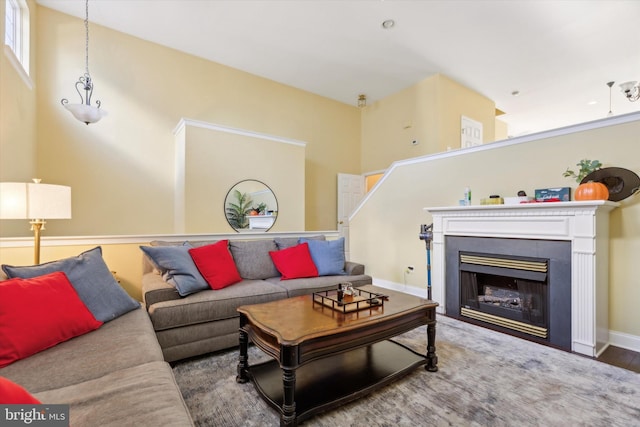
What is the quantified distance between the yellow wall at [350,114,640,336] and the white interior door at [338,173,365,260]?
4.26 feet

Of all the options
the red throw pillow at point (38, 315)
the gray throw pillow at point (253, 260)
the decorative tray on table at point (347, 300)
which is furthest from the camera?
the gray throw pillow at point (253, 260)

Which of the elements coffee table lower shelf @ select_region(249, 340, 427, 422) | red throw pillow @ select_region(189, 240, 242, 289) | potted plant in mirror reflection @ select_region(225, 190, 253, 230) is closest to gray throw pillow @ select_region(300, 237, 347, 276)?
red throw pillow @ select_region(189, 240, 242, 289)

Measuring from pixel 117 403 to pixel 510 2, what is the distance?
5.23m

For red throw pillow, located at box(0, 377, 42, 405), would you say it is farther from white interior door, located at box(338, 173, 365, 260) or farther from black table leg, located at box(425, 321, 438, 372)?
white interior door, located at box(338, 173, 365, 260)

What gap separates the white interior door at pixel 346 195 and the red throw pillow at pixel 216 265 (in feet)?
13.1

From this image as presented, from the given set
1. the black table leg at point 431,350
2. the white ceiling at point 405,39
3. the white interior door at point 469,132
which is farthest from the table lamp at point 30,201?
the white interior door at point 469,132

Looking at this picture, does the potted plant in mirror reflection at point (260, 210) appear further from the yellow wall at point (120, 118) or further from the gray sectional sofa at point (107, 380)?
the gray sectional sofa at point (107, 380)

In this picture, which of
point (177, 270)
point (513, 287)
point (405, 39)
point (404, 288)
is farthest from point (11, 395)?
point (405, 39)

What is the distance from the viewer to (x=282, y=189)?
5.37 meters

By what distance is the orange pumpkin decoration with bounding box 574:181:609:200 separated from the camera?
8.34ft

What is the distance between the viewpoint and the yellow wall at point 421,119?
5.49m

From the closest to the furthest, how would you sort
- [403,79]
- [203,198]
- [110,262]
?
[110,262]
[203,198]
[403,79]

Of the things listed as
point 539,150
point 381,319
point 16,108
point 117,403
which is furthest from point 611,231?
point 16,108

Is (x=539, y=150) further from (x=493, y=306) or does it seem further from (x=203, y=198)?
(x=203, y=198)
